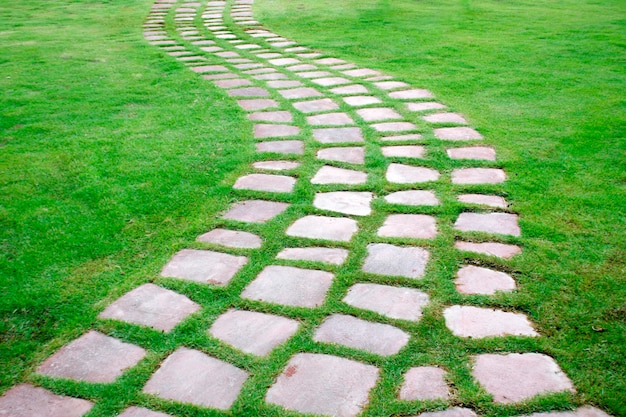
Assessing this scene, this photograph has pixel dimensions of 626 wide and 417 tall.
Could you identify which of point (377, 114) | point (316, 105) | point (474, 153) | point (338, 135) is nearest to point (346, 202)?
point (338, 135)

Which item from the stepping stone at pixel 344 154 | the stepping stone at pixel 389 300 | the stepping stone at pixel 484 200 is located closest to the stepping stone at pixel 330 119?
the stepping stone at pixel 344 154

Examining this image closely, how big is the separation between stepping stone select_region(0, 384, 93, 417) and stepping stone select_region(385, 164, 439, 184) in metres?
2.40

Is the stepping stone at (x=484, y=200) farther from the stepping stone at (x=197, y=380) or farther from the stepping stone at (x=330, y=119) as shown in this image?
the stepping stone at (x=197, y=380)

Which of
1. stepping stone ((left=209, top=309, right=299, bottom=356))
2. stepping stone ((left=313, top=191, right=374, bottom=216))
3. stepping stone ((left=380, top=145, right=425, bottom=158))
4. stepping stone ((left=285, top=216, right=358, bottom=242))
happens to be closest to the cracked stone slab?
stepping stone ((left=209, top=309, right=299, bottom=356))

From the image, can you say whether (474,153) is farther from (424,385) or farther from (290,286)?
(424,385)

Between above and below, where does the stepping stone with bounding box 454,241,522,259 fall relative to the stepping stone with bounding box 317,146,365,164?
below

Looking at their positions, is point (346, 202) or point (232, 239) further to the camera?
point (346, 202)

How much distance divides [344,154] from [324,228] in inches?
44.1

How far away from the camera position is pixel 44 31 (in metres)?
8.68

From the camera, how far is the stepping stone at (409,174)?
11.6 feet

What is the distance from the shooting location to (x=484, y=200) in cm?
325

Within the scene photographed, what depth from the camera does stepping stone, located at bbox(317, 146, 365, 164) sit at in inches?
151

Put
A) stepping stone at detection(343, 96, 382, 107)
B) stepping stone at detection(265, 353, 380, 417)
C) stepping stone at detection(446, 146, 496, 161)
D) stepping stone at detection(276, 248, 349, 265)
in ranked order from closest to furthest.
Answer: stepping stone at detection(265, 353, 380, 417), stepping stone at detection(276, 248, 349, 265), stepping stone at detection(446, 146, 496, 161), stepping stone at detection(343, 96, 382, 107)

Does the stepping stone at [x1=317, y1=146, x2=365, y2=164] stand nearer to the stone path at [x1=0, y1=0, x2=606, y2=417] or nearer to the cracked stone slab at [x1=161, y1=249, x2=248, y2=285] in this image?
the stone path at [x1=0, y1=0, x2=606, y2=417]
